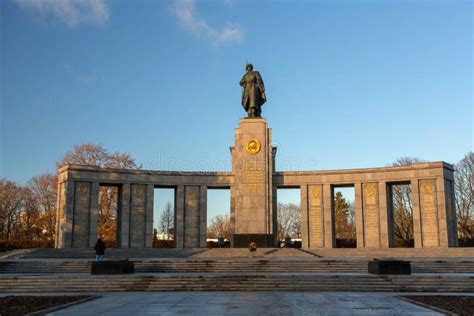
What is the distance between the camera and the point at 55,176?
54875mm

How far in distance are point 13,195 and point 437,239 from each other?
48753 millimetres

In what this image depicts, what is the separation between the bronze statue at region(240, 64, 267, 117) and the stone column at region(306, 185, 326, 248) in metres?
8.55

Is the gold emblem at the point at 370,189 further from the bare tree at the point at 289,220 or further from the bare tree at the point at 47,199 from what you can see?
the bare tree at the point at 289,220

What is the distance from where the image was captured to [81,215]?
39406mm

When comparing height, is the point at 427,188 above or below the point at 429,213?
above

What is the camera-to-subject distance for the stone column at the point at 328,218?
4138cm

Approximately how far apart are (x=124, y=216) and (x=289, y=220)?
6182 centimetres

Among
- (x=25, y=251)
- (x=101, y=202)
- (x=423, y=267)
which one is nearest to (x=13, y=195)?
(x=101, y=202)

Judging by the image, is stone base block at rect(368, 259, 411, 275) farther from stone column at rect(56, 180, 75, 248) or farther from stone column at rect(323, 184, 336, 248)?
stone column at rect(56, 180, 75, 248)

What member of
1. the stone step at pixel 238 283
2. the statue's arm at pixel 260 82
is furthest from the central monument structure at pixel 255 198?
the stone step at pixel 238 283

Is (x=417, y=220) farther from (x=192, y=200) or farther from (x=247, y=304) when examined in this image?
(x=247, y=304)

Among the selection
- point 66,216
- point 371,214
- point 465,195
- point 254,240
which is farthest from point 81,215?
point 465,195

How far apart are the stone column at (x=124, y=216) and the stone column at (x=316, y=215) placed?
50.5 feet

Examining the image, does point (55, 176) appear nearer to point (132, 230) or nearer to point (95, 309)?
point (132, 230)
